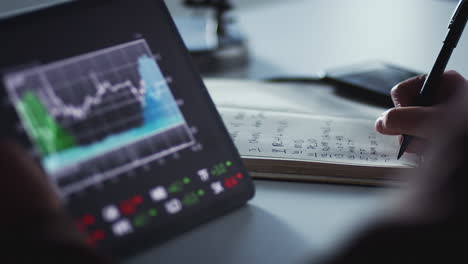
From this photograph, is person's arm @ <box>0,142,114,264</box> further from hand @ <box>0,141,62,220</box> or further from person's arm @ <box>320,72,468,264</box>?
person's arm @ <box>320,72,468,264</box>

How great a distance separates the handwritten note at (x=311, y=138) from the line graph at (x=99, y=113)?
162 mm

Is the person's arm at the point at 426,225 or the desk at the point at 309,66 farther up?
the person's arm at the point at 426,225

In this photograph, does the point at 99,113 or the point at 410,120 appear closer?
the point at 99,113

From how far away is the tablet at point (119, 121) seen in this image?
1.59 ft

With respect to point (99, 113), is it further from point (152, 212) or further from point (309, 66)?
point (309, 66)

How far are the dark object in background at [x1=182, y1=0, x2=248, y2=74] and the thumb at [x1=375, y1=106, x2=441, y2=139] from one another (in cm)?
51

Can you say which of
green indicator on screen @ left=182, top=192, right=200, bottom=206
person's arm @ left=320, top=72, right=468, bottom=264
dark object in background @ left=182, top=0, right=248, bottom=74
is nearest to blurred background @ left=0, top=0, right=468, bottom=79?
dark object in background @ left=182, top=0, right=248, bottom=74

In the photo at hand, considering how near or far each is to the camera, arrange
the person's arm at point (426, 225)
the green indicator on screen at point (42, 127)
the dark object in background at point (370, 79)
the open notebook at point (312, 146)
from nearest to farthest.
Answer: the person's arm at point (426, 225) → the green indicator on screen at point (42, 127) → the open notebook at point (312, 146) → the dark object in background at point (370, 79)

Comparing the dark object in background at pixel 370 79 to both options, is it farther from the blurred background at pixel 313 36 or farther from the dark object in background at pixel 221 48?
the dark object in background at pixel 221 48

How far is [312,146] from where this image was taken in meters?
0.69

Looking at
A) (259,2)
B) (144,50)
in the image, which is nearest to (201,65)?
(144,50)

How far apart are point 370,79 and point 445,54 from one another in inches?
10.7

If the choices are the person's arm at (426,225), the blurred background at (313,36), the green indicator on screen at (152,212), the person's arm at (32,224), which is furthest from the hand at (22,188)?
the blurred background at (313,36)

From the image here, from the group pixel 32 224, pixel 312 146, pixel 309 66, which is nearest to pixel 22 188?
pixel 32 224
